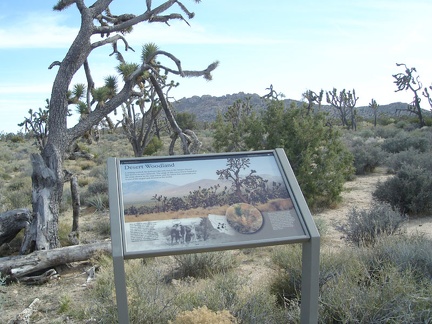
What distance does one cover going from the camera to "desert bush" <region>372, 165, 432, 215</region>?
32.7 ft

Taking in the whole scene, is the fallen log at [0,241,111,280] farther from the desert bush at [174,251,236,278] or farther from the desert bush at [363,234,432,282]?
the desert bush at [363,234,432,282]

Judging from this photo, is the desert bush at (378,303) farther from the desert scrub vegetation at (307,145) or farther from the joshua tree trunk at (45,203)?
the desert scrub vegetation at (307,145)

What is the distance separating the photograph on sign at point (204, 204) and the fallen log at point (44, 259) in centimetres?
368

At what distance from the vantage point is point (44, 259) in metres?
6.93

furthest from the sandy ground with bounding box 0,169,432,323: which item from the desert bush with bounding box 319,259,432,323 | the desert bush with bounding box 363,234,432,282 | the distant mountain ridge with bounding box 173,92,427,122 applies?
the distant mountain ridge with bounding box 173,92,427,122

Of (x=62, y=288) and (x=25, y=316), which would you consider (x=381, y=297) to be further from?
(x=62, y=288)

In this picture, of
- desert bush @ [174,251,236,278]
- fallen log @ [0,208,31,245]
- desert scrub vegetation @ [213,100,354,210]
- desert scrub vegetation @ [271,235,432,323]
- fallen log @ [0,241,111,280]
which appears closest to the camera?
desert scrub vegetation @ [271,235,432,323]

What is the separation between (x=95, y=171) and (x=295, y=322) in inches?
631

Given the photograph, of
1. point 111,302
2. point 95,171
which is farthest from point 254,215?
point 95,171

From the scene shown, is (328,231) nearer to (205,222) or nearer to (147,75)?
(147,75)

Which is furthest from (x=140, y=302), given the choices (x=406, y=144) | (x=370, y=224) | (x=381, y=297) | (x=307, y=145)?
(x=406, y=144)

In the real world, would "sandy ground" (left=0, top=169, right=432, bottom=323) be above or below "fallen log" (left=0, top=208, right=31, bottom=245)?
below

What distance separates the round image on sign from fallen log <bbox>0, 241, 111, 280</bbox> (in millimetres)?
4066

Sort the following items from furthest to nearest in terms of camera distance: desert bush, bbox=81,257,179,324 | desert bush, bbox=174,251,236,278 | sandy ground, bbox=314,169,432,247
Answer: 1. sandy ground, bbox=314,169,432,247
2. desert bush, bbox=174,251,236,278
3. desert bush, bbox=81,257,179,324
